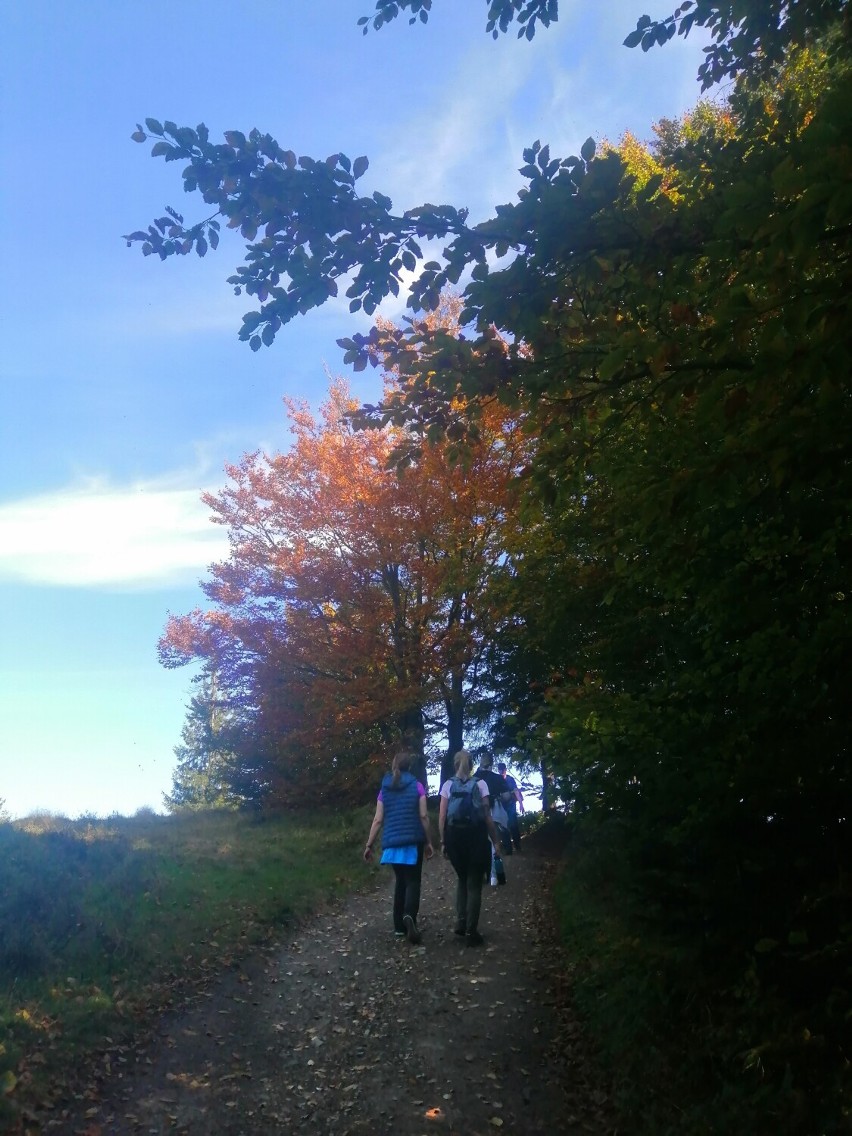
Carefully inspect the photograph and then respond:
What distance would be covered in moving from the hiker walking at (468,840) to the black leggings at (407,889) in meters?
0.38

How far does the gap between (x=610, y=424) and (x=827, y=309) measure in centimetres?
143

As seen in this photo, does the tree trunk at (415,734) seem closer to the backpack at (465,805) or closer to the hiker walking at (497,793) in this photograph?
the hiker walking at (497,793)

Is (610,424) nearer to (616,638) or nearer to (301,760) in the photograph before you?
(616,638)

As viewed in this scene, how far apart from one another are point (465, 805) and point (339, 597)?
10752mm

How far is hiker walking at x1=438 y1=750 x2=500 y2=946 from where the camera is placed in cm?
862

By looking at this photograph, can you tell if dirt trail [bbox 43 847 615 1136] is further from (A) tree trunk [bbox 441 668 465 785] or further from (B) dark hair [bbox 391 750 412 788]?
(A) tree trunk [bbox 441 668 465 785]

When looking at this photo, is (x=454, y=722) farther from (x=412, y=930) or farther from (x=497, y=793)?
(x=412, y=930)

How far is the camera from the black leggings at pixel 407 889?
344 inches

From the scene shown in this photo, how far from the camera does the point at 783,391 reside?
4426 mm

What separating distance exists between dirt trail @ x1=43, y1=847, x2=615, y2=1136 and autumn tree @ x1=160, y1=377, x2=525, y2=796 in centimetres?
1005

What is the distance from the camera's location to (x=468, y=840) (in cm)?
862

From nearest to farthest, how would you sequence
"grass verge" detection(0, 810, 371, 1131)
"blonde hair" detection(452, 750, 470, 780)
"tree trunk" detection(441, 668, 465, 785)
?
"grass verge" detection(0, 810, 371, 1131)
"blonde hair" detection(452, 750, 470, 780)
"tree trunk" detection(441, 668, 465, 785)

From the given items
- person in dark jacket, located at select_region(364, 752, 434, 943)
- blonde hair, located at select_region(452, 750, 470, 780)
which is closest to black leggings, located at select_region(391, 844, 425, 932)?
person in dark jacket, located at select_region(364, 752, 434, 943)

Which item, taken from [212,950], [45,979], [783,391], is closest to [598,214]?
[783,391]
